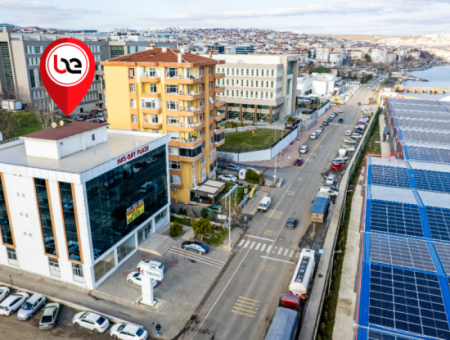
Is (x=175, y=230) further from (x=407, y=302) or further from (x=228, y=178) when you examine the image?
(x=407, y=302)

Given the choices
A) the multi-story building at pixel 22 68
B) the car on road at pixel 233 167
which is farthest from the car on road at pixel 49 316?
the multi-story building at pixel 22 68

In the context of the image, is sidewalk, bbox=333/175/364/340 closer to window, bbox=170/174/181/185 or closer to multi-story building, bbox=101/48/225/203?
multi-story building, bbox=101/48/225/203

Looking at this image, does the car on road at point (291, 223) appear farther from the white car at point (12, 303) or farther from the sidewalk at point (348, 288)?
the white car at point (12, 303)

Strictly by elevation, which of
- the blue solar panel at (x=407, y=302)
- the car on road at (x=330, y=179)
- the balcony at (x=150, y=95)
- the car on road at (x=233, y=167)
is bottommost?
the car on road at (x=330, y=179)

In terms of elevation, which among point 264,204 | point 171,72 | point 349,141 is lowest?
point 264,204

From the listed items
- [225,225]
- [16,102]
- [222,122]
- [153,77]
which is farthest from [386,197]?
[16,102]

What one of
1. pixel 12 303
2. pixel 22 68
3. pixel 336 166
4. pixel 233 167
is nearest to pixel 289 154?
pixel 336 166

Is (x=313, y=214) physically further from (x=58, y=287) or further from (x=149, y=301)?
(x=58, y=287)
